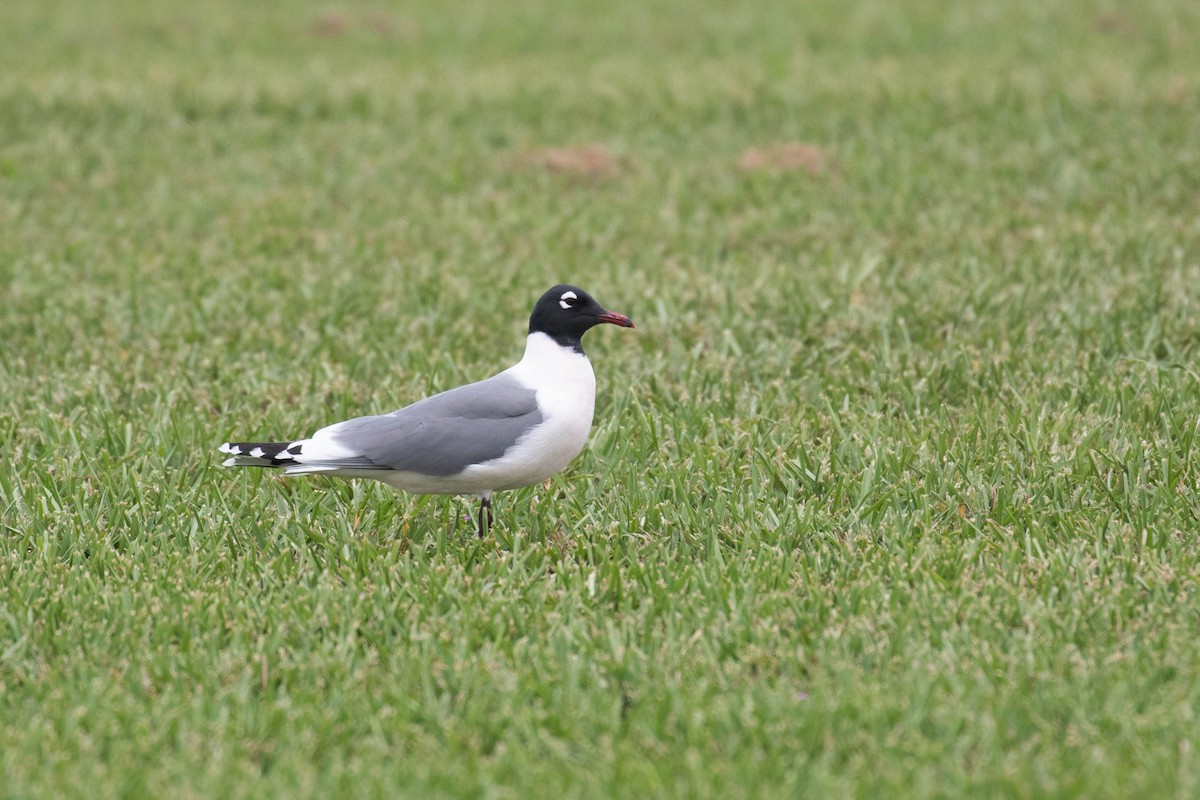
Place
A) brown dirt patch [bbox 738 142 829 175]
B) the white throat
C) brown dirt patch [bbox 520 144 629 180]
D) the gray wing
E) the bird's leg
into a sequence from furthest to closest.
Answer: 1. brown dirt patch [bbox 520 144 629 180]
2. brown dirt patch [bbox 738 142 829 175]
3. the bird's leg
4. the white throat
5. the gray wing

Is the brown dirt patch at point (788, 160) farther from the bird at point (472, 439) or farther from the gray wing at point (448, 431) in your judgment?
the gray wing at point (448, 431)

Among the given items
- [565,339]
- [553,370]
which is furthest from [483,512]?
[565,339]

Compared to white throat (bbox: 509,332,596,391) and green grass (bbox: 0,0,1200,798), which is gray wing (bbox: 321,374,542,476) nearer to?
white throat (bbox: 509,332,596,391)

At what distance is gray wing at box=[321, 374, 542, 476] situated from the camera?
462cm

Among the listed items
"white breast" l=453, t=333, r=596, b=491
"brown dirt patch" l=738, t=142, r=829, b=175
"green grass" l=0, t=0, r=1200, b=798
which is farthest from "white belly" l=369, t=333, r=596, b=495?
"brown dirt patch" l=738, t=142, r=829, b=175

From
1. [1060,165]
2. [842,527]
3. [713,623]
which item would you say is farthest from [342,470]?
[1060,165]

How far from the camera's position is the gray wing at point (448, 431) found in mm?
4625

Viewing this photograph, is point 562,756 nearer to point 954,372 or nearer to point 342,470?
point 342,470

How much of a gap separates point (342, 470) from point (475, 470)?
432mm

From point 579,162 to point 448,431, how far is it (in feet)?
21.0

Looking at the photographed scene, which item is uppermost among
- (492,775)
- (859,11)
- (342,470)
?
(859,11)

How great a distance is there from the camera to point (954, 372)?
643 centimetres

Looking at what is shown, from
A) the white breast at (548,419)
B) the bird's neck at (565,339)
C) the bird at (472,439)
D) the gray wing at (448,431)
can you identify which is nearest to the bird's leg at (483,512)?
the bird at (472,439)

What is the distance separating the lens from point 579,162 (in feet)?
35.4
